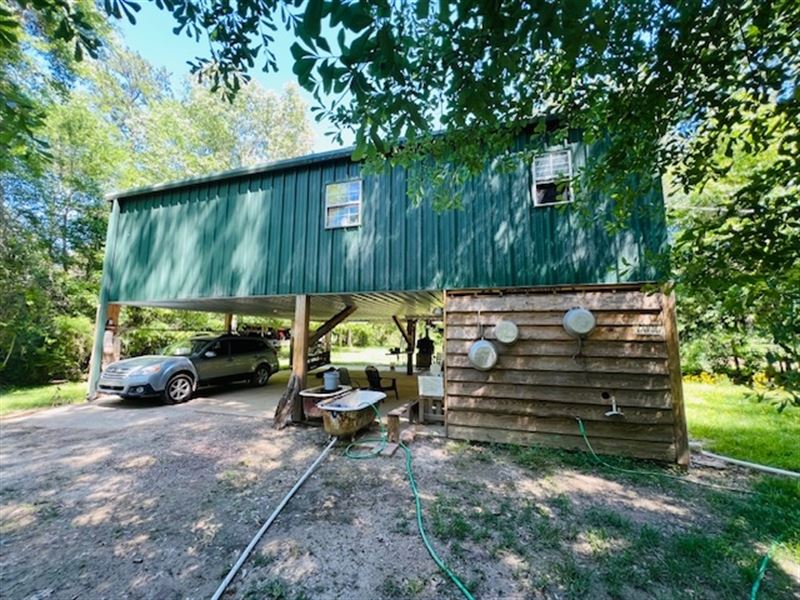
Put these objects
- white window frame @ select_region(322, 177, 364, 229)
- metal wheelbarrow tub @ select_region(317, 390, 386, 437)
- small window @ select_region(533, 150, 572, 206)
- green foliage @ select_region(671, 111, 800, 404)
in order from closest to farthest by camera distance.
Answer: green foliage @ select_region(671, 111, 800, 404), metal wheelbarrow tub @ select_region(317, 390, 386, 437), small window @ select_region(533, 150, 572, 206), white window frame @ select_region(322, 177, 364, 229)

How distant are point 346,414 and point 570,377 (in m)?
3.47

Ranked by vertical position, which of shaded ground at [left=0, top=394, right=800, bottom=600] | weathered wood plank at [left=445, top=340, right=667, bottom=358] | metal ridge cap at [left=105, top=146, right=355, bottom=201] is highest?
metal ridge cap at [left=105, top=146, right=355, bottom=201]

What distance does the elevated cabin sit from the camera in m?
4.92

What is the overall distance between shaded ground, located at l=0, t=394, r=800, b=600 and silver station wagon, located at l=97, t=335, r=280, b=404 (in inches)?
97.5

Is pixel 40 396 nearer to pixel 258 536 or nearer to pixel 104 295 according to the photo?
A: pixel 104 295

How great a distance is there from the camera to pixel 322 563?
269cm

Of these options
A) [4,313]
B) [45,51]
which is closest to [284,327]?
[4,313]

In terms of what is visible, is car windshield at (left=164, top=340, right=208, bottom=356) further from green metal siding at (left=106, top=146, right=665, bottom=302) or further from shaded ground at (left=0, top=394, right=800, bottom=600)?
shaded ground at (left=0, top=394, right=800, bottom=600)

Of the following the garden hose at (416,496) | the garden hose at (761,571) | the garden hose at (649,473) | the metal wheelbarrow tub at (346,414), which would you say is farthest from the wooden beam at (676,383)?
the metal wheelbarrow tub at (346,414)

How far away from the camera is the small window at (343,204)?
6.77 meters

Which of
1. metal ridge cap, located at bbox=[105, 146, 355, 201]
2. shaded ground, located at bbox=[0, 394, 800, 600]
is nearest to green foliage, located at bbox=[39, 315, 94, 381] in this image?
metal ridge cap, located at bbox=[105, 146, 355, 201]

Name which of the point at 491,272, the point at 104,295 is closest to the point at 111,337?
the point at 104,295

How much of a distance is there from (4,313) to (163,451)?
7143mm

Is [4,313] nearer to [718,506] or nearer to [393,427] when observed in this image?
[393,427]
